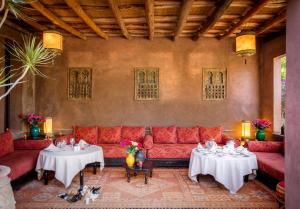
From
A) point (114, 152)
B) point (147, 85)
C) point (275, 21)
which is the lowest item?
point (114, 152)

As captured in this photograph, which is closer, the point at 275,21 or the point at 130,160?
the point at 130,160

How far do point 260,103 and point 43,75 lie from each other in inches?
215

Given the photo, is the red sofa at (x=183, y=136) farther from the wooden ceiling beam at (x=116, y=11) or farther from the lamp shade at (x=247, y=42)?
the wooden ceiling beam at (x=116, y=11)

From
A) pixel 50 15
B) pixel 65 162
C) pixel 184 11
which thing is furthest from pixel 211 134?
pixel 50 15

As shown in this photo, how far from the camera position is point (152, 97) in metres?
6.09

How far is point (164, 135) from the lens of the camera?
5.68m

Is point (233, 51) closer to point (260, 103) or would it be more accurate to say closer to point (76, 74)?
point (260, 103)

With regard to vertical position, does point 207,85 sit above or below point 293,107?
above

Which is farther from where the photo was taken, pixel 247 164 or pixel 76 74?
pixel 76 74

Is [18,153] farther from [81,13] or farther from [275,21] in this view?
[275,21]

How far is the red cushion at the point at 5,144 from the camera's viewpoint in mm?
4324

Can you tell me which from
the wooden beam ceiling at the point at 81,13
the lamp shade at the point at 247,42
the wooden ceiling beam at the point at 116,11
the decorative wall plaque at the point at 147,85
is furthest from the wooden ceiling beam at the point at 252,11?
the wooden beam ceiling at the point at 81,13

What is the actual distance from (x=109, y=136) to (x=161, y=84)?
1829 mm

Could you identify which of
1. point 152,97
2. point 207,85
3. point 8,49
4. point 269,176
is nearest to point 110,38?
point 152,97
